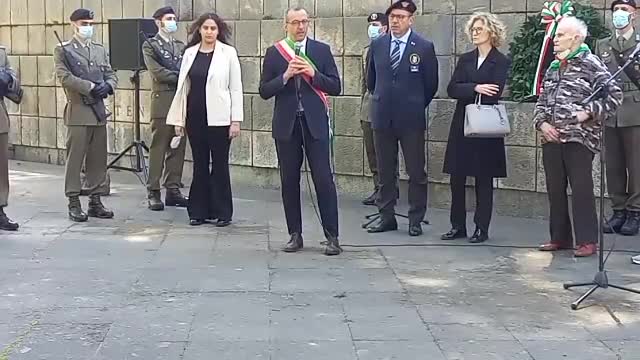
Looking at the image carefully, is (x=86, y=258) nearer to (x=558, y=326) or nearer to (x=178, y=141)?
(x=178, y=141)

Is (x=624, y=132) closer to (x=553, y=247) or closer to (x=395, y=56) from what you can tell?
(x=553, y=247)

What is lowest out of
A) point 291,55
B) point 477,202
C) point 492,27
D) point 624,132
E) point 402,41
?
point 477,202

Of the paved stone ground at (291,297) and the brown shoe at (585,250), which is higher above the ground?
the brown shoe at (585,250)

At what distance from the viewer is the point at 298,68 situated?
749 centimetres

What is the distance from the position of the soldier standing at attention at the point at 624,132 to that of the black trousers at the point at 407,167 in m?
1.75

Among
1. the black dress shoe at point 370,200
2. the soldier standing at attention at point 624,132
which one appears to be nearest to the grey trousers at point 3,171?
the black dress shoe at point 370,200

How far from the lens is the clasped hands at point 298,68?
Result: 749cm

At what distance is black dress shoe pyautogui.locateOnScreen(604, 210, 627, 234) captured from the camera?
8.74 meters

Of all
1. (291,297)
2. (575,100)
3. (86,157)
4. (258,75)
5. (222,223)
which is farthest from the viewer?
(258,75)

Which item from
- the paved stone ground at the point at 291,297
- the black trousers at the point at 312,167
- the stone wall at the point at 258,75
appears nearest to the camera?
the paved stone ground at the point at 291,297

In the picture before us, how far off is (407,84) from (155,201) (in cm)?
321

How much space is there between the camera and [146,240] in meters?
8.45

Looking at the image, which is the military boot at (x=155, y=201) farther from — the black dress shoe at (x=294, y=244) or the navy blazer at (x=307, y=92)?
the navy blazer at (x=307, y=92)

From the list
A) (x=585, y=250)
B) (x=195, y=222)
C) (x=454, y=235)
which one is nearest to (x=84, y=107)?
(x=195, y=222)
